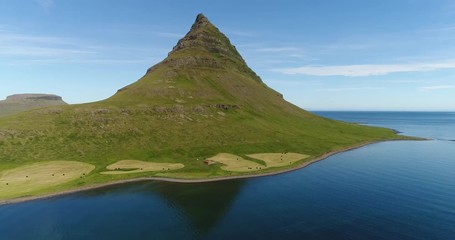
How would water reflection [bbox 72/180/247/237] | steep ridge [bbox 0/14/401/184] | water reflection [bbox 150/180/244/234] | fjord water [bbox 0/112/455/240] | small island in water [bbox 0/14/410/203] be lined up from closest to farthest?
fjord water [bbox 0/112/455/240] < water reflection [bbox 72/180/247/237] < water reflection [bbox 150/180/244/234] < small island in water [bbox 0/14/410/203] < steep ridge [bbox 0/14/401/184]

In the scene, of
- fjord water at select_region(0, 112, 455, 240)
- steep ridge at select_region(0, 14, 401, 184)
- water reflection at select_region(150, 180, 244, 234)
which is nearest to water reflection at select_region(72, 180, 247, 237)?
water reflection at select_region(150, 180, 244, 234)

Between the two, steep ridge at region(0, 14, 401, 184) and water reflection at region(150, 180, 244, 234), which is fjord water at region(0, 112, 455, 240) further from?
steep ridge at region(0, 14, 401, 184)

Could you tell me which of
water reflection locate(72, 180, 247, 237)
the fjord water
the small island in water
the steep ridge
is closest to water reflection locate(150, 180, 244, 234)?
water reflection locate(72, 180, 247, 237)

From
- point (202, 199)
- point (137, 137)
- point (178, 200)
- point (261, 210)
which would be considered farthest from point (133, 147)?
point (261, 210)

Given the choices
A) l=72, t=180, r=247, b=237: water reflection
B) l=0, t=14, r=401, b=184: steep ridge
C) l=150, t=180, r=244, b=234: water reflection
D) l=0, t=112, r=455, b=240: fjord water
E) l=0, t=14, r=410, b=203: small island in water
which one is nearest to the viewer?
l=0, t=112, r=455, b=240: fjord water

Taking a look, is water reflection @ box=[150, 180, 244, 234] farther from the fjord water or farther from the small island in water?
the small island in water

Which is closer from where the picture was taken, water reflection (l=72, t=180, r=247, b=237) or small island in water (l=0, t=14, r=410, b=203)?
water reflection (l=72, t=180, r=247, b=237)

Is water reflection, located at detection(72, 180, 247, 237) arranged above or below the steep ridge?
below

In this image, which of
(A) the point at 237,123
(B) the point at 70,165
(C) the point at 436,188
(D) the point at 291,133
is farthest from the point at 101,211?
(D) the point at 291,133

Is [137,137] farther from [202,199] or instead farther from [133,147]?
[202,199]

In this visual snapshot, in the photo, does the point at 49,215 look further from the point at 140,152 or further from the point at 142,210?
the point at 140,152

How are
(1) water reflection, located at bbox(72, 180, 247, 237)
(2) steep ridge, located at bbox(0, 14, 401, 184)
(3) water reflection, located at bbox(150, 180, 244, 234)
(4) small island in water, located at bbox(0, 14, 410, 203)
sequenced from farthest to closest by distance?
(2) steep ridge, located at bbox(0, 14, 401, 184)
(4) small island in water, located at bbox(0, 14, 410, 203)
(3) water reflection, located at bbox(150, 180, 244, 234)
(1) water reflection, located at bbox(72, 180, 247, 237)
